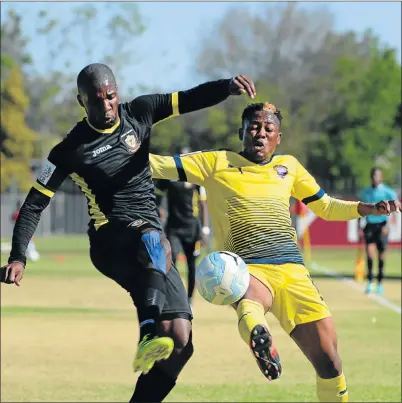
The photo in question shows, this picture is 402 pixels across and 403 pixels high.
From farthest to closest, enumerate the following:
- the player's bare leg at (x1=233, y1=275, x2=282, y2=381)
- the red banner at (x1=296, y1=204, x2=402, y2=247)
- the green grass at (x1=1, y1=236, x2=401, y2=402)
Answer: the red banner at (x1=296, y1=204, x2=402, y2=247)
the green grass at (x1=1, y1=236, x2=401, y2=402)
the player's bare leg at (x1=233, y1=275, x2=282, y2=381)

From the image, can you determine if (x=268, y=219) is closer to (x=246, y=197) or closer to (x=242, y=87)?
(x=246, y=197)

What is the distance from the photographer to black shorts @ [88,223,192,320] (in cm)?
792

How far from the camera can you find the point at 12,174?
214ft

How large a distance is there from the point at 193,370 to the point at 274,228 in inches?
213

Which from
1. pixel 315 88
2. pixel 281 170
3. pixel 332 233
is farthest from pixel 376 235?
pixel 315 88

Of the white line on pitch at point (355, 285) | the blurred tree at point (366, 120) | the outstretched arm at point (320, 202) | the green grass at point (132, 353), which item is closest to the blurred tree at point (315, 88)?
the blurred tree at point (366, 120)

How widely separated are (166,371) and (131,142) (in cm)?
162

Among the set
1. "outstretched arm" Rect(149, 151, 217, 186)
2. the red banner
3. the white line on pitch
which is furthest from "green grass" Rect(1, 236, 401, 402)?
the red banner

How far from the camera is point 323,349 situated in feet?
27.3

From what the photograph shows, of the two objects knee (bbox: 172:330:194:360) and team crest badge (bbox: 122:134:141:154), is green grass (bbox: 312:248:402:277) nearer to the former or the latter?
knee (bbox: 172:330:194:360)

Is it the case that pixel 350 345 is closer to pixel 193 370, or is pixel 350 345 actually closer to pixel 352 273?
pixel 193 370

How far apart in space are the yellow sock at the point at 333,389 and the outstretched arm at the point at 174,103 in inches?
84.9

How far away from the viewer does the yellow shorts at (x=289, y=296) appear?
8406 millimetres

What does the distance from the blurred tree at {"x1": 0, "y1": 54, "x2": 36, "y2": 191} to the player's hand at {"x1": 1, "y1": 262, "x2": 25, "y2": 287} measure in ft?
185
